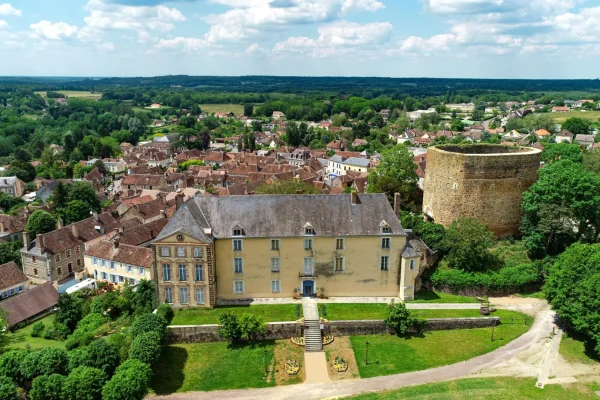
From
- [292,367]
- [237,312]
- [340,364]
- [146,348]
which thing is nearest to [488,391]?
[340,364]

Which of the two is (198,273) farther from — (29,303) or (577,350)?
(577,350)

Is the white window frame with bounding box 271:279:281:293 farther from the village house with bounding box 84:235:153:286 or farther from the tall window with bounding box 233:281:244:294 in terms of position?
the village house with bounding box 84:235:153:286

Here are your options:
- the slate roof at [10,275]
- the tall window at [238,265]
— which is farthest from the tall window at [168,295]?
the slate roof at [10,275]

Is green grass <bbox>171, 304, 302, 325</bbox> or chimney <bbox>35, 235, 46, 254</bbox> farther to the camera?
chimney <bbox>35, 235, 46, 254</bbox>

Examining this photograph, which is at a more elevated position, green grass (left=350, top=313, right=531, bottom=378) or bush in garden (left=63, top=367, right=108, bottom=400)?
bush in garden (left=63, top=367, right=108, bottom=400)

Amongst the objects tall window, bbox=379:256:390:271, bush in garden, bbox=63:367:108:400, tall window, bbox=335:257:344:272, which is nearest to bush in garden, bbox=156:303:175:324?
bush in garden, bbox=63:367:108:400

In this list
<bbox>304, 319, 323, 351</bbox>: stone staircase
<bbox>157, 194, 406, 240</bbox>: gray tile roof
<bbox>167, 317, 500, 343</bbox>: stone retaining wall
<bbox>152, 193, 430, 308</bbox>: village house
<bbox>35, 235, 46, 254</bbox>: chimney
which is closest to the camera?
<bbox>304, 319, 323, 351</bbox>: stone staircase

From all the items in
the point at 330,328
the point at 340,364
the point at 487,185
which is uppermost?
the point at 487,185
